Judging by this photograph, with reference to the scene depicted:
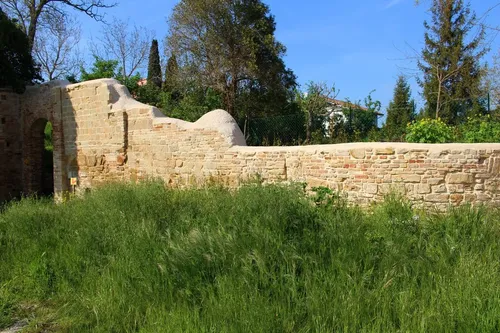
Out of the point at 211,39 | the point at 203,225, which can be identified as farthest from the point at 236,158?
the point at 211,39

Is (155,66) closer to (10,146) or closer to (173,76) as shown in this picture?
(173,76)

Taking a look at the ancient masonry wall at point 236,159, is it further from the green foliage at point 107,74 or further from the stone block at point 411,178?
the green foliage at point 107,74

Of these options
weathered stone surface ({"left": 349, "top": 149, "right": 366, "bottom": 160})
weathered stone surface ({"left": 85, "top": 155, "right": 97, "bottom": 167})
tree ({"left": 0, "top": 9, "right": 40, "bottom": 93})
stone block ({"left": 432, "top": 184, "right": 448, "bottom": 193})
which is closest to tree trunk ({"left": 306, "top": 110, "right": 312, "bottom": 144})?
weathered stone surface ({"left": 349, "top": 149, "right": 366, "bottom": 160})

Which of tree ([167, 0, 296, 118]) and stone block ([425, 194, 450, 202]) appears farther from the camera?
tree ([167, 0, 296, 118])

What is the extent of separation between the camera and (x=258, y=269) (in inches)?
163

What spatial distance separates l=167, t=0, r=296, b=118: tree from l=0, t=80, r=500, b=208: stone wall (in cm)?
582

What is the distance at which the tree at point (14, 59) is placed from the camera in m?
12.2

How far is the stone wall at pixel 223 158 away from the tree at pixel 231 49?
5.82m

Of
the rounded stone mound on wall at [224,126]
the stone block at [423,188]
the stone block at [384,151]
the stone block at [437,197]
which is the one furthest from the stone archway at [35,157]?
the stone block at [437,197]

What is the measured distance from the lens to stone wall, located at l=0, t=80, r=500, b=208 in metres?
5.99

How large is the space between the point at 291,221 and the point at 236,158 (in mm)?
3078

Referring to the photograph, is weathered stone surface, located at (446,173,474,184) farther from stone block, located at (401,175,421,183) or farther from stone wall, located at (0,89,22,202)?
stone wall, located at (0,89,22,202)

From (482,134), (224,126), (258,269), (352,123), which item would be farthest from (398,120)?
(258,269)

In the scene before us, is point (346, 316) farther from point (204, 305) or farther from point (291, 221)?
point (291, 221)
